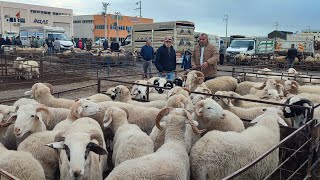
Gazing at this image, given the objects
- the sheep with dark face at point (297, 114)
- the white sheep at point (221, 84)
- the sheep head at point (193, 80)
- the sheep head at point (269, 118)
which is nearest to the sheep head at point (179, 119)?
the sheep head at point (269, 118)

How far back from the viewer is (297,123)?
190 inches

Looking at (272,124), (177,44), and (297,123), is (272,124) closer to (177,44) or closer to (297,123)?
(297,123)

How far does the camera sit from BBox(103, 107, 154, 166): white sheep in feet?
11.6

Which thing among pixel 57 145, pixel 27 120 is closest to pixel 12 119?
pixel 27 120

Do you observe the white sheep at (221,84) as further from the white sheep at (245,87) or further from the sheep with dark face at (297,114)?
the sheep with dark face at (297,114)

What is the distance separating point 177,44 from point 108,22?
46784 mm

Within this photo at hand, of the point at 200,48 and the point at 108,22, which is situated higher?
the point at 108,22

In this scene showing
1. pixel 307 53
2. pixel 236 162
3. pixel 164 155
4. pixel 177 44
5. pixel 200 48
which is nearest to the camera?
pixel 164 155

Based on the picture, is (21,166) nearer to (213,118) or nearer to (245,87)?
(213,118)

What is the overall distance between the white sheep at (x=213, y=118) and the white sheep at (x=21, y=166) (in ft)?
6.80

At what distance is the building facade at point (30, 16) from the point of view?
57219 millimetres

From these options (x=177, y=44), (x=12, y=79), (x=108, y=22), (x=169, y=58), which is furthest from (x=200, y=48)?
(x=108, y=22)

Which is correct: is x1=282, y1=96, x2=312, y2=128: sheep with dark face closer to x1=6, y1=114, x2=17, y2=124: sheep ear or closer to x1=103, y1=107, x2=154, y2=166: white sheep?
x1=103, y1=107, x2=154, y2=166: white sheep

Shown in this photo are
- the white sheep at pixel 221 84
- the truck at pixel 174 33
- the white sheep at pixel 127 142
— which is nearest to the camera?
the white sheep at pixel 127 142
